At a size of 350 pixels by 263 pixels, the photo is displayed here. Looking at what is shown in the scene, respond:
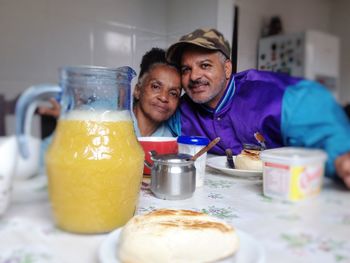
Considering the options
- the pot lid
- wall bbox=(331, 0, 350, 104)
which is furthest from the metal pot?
wall bbox=(331, 0, 350, 104)

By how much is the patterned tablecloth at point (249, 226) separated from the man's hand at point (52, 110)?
11 centimetres

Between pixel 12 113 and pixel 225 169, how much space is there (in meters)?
0.41

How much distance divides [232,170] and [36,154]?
39cm

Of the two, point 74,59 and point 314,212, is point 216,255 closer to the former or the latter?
point 314,212

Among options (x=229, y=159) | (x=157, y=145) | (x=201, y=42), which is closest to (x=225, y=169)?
(x=229, y=159)

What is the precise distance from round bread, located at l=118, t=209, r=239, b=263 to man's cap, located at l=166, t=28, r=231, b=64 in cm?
35

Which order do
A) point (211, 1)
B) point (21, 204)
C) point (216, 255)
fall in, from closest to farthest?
point (216, 255) → point (21, 204) → point (211, 1)

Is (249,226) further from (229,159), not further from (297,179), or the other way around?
(229,159)

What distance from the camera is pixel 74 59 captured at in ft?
1.53

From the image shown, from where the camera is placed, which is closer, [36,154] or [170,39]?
[36,154]

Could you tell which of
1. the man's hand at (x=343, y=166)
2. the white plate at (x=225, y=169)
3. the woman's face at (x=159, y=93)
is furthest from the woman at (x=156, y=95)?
the man's hand at (x=343, y=166)

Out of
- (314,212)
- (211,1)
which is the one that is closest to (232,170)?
(314,212)

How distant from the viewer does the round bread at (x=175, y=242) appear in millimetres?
284

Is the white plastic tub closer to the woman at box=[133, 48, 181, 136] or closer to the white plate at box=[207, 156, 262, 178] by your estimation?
the white plate at box=[207, 156, 262, 178]
